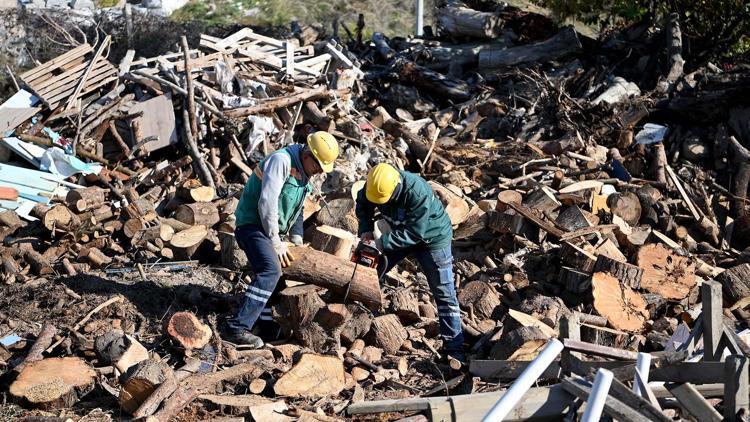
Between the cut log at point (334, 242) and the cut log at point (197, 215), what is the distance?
1.88 metres

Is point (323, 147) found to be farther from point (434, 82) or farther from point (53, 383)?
point (434, 82)

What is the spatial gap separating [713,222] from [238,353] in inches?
241

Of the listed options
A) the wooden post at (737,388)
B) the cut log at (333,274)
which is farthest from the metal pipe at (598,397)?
the cut log at (333,274)

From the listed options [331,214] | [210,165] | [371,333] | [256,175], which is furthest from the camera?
[210,165]

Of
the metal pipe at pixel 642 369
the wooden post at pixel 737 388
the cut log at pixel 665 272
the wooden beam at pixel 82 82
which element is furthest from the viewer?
the wooden beam at pixel 82 82

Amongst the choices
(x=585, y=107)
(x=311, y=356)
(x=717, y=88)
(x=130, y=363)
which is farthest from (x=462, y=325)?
(x=717, y=88)

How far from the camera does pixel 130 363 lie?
5785 millimetres

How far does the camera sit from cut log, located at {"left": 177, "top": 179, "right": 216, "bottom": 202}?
9.22 meters

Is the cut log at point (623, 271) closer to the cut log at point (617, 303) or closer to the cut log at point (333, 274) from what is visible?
the cut log at point (617, 303)

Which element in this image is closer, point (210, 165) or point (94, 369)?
point (94, 369)

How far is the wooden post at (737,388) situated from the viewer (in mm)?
4344

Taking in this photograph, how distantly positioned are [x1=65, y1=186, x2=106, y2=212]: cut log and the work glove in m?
3.49

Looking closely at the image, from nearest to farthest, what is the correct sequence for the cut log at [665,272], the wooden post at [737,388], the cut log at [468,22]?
the wooden post at [737,388]
the cut log at [665,272]
the cut log at [468,22]

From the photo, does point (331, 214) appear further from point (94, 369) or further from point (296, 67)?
point (296, 67)
